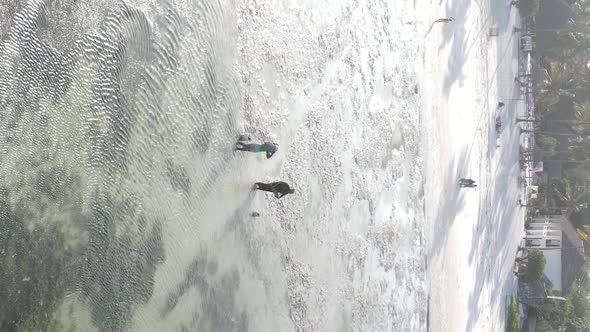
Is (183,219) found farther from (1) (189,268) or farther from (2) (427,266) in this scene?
(2) (427,266)

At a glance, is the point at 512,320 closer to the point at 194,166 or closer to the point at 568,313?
the point at 568,313

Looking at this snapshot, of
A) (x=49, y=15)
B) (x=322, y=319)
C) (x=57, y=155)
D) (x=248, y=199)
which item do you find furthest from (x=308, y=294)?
(x=49, y=15)

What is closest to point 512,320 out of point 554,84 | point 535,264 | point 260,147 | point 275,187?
point 535,264

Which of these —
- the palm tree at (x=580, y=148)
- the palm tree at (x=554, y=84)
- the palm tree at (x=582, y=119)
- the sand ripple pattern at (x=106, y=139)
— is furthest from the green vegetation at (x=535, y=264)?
the sand ripple pattern at (x=106, y=139)

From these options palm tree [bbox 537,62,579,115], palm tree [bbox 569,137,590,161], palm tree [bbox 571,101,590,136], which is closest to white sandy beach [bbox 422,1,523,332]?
palm tree [bbox 537,62,579,115]

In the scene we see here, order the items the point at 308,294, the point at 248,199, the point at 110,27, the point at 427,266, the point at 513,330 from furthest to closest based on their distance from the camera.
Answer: the point at 513,330 < the point at 427,266 < the point at 308,294 < the point at 248,199 < the point at 110,27

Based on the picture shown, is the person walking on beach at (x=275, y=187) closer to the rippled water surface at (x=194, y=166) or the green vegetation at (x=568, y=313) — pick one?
the rippled water surface at (x=194, y=166)
